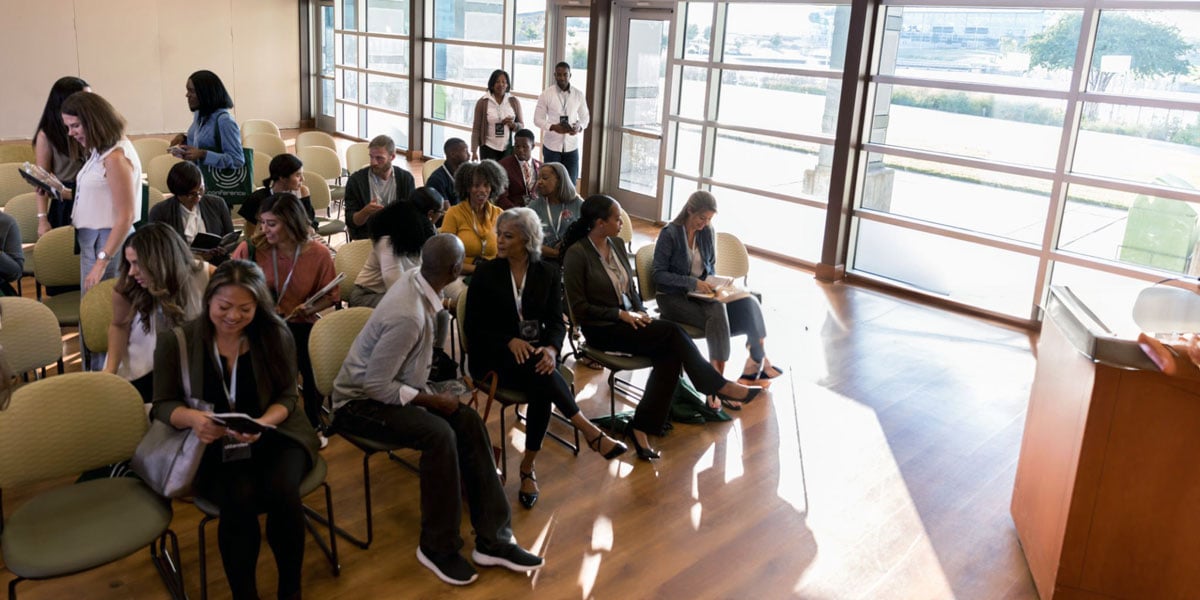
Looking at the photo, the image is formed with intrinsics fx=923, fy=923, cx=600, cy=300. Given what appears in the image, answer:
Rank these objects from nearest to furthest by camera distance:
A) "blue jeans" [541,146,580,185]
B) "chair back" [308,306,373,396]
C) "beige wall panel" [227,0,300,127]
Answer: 1. "chair back" [308,306,373,396]
2. "blue jeans" [541,146,580,185]
3. "beige wall panel" [227,0,300,127]

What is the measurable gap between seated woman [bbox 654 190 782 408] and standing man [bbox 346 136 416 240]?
7.51ft

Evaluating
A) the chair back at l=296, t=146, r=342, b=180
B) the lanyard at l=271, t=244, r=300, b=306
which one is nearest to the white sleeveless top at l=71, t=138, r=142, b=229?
the lanyard at l=271, t=244, r=300, b=306

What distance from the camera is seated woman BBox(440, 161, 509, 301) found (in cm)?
609

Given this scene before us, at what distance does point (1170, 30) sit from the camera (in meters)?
6.96

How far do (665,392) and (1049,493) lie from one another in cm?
202

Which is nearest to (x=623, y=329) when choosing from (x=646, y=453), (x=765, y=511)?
(x=646, y=453)

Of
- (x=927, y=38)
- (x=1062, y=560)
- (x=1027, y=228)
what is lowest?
(x=1062, y=560)

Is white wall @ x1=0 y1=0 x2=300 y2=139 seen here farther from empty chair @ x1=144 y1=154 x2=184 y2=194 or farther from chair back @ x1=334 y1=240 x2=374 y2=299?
chair back @ x1=334 y1=240 x2=374 y2=299

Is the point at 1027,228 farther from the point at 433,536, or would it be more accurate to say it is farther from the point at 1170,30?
the point at 433,536

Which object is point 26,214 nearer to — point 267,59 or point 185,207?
point 185,207

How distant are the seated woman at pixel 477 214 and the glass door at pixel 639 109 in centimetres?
499

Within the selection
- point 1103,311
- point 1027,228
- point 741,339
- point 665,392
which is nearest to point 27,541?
point 665,392

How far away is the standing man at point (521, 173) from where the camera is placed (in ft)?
25.3

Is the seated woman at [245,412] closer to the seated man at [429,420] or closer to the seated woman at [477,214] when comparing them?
the seated man at [429,420]
